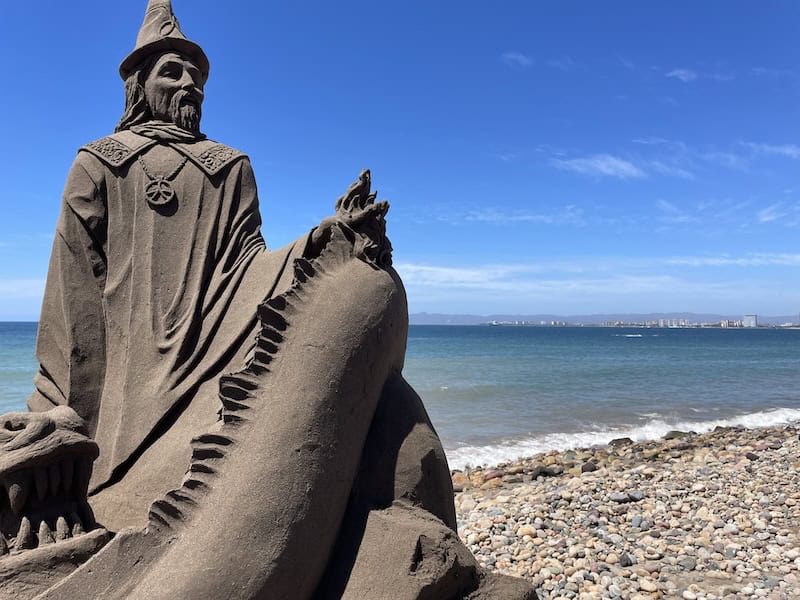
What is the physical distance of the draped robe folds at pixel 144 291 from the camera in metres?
2.49

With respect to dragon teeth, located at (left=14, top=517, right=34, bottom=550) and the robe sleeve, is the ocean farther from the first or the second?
dragon teeth, located at (left=14, top=517, right=34, bottom=550)

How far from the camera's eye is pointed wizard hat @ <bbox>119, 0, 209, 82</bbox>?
303cm

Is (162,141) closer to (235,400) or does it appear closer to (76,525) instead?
(235,400)

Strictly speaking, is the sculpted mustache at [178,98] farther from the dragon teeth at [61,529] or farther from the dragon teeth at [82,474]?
the dragon teeth at [61,529]

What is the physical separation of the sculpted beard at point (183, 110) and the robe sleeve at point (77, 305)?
1.34ft

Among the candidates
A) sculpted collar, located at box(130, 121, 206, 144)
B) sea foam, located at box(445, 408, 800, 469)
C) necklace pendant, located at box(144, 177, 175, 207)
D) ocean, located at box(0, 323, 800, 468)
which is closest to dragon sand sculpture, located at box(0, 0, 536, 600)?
necklace pendant, located at box(144, 177, 175, 207)

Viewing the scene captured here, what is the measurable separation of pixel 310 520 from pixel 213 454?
1.14 feet

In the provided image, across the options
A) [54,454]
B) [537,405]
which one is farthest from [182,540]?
[537,405]

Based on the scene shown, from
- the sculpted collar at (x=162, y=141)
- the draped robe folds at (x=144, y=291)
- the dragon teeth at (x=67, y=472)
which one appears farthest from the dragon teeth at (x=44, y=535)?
the sculpted collar at (x=162, y=141)

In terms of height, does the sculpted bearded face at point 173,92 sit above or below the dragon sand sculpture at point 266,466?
above

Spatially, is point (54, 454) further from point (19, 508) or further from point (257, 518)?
point (257, 518)

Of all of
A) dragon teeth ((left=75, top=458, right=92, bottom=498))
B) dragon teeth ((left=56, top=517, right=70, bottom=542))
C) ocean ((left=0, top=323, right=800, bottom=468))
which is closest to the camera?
dragon teeth ((left=56, top=517, right=70, bottom=542))

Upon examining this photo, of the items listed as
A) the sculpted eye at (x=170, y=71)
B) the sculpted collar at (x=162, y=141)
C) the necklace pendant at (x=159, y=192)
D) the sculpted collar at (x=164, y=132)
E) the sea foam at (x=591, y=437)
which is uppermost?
the sculpted eye at (x=170, y=71)

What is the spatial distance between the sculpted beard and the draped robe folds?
136 mm
